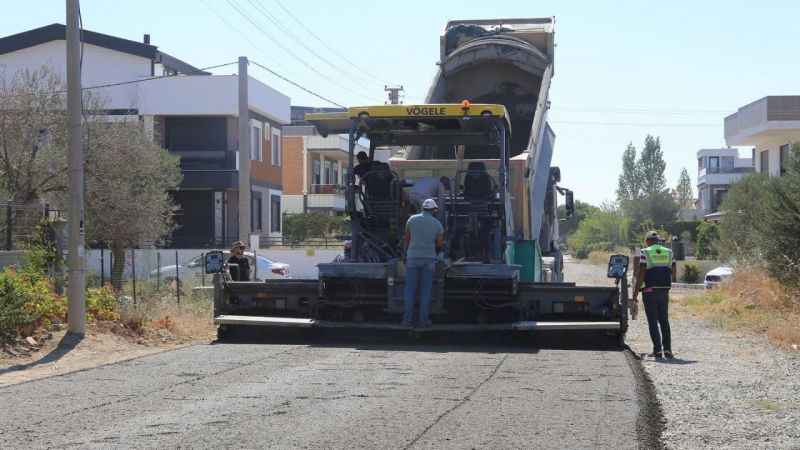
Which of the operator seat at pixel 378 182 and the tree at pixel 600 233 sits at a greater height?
the operator seat at pixel 378 182

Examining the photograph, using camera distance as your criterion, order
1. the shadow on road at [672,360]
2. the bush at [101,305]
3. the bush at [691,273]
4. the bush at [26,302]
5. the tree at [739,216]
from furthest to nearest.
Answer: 1. the bush at [691,273]
2. the tree at [739,216]
3. the bush at [101,305]
4. the bush at [26,302]
5. the shadow on road at [672,360]

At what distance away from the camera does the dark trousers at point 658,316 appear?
13398 millimetres

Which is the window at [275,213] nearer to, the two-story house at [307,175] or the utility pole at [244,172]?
the two-story house at [307,175]

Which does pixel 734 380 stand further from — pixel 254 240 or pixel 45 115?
pixel 254 240

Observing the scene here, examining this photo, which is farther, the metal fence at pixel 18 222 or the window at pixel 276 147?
the window at pixel 276 147

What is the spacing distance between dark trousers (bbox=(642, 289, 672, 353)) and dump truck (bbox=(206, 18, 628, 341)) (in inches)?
13.6

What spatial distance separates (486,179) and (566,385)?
4.91 m

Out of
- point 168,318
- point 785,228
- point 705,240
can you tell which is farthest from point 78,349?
point 705,240

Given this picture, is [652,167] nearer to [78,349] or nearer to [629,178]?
[629,178]

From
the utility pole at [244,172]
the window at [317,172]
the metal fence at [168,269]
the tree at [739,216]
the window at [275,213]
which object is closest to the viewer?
the metal fence at [168,269]

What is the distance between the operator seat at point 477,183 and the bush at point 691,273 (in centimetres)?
3359

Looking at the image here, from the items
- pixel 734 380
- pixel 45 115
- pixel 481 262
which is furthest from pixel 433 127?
pixel 45 115

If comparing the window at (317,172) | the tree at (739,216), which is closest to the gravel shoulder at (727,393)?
the tree at (739,216)

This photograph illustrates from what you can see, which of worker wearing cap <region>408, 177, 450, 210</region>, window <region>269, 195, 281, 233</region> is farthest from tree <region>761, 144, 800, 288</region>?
window <region>269, 195, 281, 233</region>
